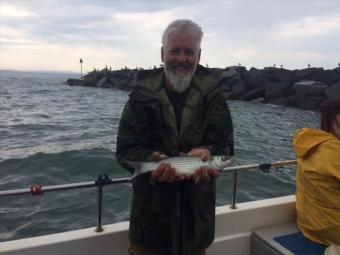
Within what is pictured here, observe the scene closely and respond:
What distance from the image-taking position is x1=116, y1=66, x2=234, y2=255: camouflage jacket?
2781mm

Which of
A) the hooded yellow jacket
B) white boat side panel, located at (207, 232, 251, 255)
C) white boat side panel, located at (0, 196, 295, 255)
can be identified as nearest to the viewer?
white boat side panel, located at (0, 196, 295, 255)

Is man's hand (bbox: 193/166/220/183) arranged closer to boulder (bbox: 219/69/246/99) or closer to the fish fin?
the fish fin

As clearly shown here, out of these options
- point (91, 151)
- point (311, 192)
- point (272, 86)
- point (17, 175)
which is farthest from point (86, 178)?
point (272, 86)

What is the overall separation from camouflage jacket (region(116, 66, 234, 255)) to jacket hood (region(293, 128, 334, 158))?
1265mm

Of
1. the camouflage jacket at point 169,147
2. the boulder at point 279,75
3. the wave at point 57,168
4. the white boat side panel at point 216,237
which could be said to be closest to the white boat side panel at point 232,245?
the white boat side panel at point 216,237

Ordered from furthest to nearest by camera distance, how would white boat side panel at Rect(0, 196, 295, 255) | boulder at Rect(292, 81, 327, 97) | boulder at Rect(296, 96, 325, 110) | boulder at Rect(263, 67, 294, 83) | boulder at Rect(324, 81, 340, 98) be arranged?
boulder at Rect(263, 67, 294, 83) → boulder at Rect(292, 81, 327, 97) → boulder at Rect(296, 96, 325, 110) → boulder at Rect(324, 81, 340, 98) → white boat side panel at Rect(0, 196, 295, 255)

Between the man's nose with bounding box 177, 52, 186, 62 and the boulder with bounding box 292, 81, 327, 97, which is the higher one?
the man's nose with bounding box 177, 52, 186, 62

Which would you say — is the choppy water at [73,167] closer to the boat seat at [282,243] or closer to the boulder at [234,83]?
the boat seat at [282,243]

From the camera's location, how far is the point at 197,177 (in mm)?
2645

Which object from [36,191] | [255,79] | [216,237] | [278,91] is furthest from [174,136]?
[255,79]

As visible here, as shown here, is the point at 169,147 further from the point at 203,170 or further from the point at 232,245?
the point at 232,245

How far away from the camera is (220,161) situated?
109 inches

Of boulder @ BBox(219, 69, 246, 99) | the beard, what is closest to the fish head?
the beard

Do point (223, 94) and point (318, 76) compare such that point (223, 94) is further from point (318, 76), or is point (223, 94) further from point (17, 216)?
point (318, 76)
